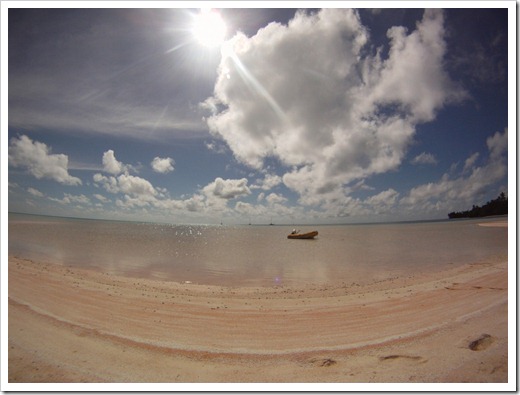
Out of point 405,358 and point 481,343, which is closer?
point 405,358

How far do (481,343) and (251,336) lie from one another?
12.4 ft

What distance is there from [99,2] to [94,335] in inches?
238

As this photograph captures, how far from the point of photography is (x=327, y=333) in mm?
4613

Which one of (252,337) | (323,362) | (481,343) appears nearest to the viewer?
(323,362)

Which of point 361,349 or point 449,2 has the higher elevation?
point 449,2

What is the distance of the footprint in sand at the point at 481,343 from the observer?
12.8 ft

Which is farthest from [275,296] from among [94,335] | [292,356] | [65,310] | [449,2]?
[449,2]

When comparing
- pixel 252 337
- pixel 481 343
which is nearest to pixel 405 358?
pixel 481 343

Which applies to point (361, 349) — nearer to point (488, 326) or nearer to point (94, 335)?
point (488, 326)

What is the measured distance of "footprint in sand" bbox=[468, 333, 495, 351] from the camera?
3901 mm

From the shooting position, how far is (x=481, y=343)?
4008 mm

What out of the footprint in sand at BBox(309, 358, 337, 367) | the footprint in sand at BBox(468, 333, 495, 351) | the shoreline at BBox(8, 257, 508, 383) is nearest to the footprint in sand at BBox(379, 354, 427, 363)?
the shoreline at BBox(8, 257, 508, 383)

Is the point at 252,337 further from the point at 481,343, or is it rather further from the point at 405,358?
the point at 481,343

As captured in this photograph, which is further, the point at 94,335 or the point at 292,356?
the point at 94,335
